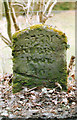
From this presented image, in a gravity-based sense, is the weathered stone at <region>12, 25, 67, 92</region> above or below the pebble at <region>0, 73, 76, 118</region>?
above

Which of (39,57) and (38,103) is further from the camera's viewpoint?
(39,57)

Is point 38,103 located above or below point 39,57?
below

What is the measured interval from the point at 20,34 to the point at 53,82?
930mm

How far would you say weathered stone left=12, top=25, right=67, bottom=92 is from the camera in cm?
287

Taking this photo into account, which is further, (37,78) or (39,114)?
(37,78)

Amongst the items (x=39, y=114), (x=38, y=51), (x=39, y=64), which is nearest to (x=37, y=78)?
(x=39, y=64)

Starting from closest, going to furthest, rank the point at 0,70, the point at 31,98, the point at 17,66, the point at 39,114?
the point at 39,114, the point at 31,98, the point at 17,66, the point at 0,70

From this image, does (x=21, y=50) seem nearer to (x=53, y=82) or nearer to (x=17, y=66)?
(x=17, y=66)

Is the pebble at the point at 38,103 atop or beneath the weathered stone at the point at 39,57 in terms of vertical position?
beneath

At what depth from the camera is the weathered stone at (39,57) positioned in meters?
2.87

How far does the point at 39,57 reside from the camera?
291cm

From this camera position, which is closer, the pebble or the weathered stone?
the pebble

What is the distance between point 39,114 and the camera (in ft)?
8.01

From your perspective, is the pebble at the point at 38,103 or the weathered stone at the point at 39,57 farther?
the weathered stone at the point at 39,57
